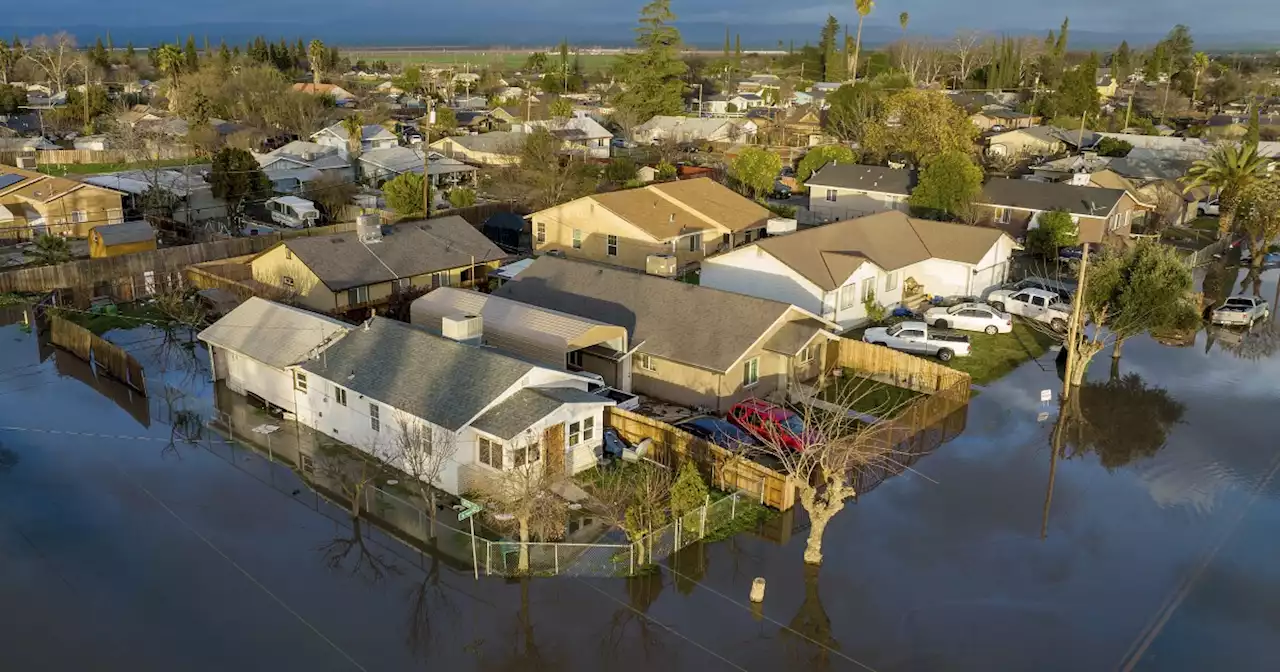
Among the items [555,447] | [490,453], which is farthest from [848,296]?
[490,453]

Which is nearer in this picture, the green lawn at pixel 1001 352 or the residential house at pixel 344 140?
the green lawn at pixel 1001 352

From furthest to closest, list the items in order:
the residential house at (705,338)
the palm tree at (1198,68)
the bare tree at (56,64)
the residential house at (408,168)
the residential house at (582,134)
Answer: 1. the palm tree at (1198,68)
2. the bare tree at (56,64)
3. the residential house at (582,134)
4. the residential house at (408,168)
5. the residential house at (705,338)

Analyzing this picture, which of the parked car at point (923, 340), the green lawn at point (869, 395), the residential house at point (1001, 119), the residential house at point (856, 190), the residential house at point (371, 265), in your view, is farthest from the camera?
the residential house at point (1001, 119)

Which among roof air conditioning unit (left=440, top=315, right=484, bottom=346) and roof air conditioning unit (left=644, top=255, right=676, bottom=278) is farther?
roof air conditioning unit (left=644, top=255, right=676, bottom=278)

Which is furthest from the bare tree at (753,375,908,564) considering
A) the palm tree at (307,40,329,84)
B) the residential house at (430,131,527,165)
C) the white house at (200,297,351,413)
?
the palm tree at (307,40,329,84)

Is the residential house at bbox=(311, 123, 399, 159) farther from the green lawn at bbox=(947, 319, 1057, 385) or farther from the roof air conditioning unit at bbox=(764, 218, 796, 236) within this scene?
the green lawn at bbox=(947, 319, 1057, 385)

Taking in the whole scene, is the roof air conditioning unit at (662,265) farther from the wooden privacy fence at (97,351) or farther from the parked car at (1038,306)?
the wooden privacy fence at (97,351)

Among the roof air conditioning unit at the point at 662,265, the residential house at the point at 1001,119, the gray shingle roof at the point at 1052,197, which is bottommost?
the roof air conditioning unit at the point at 662,265

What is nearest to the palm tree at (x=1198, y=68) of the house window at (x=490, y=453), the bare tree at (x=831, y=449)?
the bare tree at (x=831, y=449)
